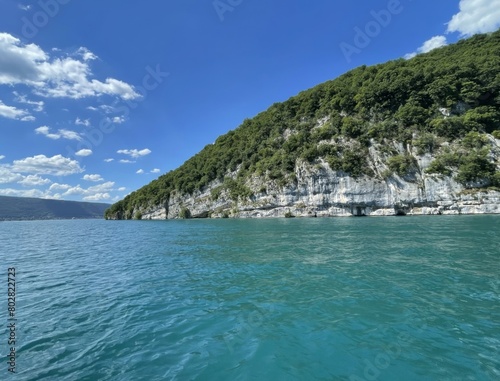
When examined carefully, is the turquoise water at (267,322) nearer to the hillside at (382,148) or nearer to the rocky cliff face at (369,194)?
the rocky cliff face at (369,194)

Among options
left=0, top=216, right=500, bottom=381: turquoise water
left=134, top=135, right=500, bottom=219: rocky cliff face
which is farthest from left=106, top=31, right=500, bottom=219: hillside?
left=0, top=216, right=500, bottom=381: turquoise water

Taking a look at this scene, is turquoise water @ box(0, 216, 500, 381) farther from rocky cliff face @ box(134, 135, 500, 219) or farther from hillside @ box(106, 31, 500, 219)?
hillside @ box(106, 31, 500, 219)

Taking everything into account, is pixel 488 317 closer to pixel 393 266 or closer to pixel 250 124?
pixel 393 266

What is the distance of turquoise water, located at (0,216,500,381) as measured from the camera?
19.4 ft

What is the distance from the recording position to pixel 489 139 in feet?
206

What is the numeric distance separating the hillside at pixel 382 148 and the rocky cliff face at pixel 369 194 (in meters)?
0.26

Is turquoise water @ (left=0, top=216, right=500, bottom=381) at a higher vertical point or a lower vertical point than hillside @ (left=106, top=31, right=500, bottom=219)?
lower

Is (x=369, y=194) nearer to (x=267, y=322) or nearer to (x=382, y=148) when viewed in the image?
(x=382, y=148)

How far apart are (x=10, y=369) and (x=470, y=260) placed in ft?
64.6

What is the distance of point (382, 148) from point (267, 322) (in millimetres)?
79067

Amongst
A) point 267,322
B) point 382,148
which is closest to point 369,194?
point 382,148

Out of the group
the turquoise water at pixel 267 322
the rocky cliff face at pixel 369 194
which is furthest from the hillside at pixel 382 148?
the turquoise water at pixel 267 322

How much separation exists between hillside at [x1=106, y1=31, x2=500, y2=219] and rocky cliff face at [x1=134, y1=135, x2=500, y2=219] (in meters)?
0.26

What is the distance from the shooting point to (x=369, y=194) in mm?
72188
